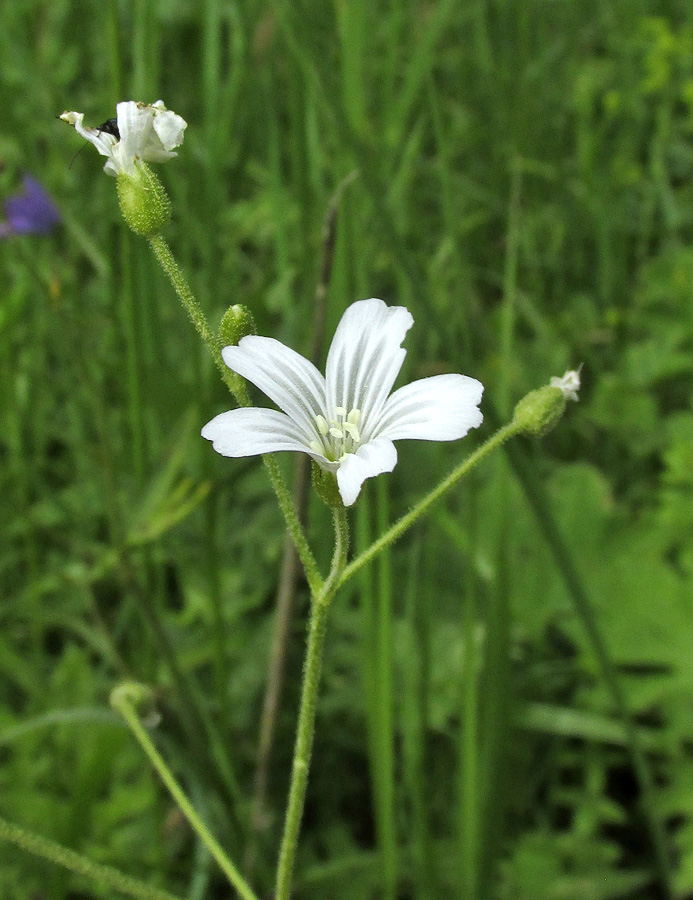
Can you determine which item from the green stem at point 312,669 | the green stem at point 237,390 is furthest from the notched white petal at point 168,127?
the green stem at point 312,669

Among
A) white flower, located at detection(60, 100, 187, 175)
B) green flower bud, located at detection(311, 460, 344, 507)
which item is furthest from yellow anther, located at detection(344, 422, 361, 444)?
white flower, located at detection(60, 100, 187, 175)

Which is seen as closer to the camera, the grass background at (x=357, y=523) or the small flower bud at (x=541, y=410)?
the small flower bud at (x=541, y=410)

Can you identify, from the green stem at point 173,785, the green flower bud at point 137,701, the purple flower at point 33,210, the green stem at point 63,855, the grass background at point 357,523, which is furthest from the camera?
the purple flower at point 33,210

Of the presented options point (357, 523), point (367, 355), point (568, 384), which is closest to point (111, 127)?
point (367, 355)

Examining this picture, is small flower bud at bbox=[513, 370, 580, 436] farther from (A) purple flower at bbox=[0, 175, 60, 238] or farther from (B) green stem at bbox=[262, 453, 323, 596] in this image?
(A) purple flower at bbox=[0, 175, 60, 238]

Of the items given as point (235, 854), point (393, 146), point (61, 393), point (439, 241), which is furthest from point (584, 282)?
point (235, 854)

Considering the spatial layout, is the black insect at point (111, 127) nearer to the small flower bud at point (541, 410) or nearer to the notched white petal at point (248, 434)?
the notched white petal at point (248, 434)
